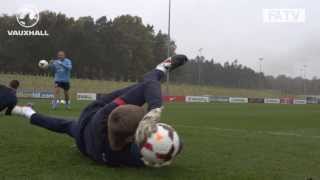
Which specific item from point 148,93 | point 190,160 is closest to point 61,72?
point 190,160

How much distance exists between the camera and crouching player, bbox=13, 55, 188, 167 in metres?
4.25

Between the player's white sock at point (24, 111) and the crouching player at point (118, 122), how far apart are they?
7 cm

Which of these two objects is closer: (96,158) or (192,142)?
(96,158)

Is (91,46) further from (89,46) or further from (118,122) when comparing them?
(118,122)

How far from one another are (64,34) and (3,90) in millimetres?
71265

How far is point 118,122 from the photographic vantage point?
424cm

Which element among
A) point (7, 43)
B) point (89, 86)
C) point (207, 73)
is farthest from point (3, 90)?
point (207, 73)

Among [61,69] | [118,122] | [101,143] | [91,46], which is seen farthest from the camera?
[91,46]

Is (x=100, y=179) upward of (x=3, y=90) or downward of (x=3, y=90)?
downward

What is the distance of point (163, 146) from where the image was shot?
4.18 m

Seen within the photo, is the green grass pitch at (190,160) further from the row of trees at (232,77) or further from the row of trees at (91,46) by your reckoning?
the row of trees at (232,77)

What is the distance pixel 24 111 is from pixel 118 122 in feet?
5.75

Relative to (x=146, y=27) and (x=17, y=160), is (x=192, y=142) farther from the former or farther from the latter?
(x=146, y=27)

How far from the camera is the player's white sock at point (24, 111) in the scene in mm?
5531
